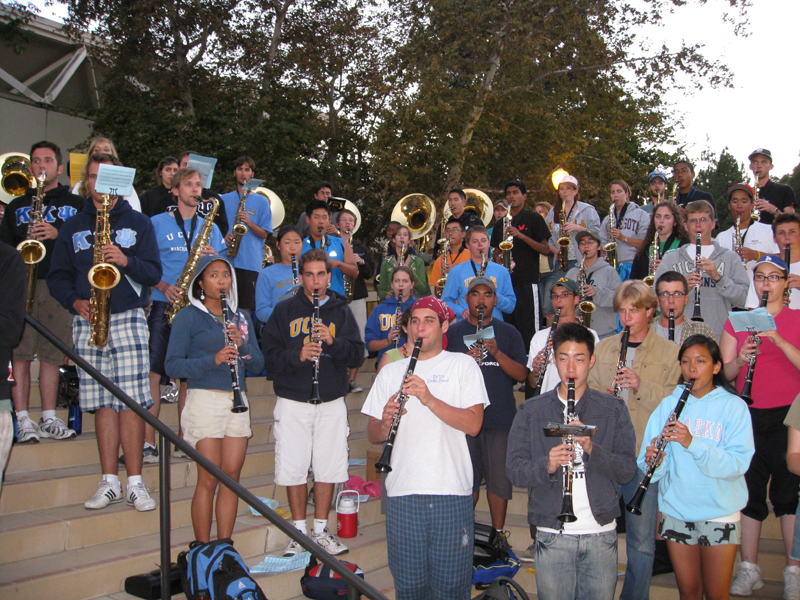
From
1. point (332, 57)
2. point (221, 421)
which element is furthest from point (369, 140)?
point (221, 421)

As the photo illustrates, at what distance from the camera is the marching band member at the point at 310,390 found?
479cm

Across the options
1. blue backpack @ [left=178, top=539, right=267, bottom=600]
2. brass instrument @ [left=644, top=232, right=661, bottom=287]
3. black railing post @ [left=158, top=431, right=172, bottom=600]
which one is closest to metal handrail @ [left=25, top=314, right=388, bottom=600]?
black railing post @ [left=158, top=431, right=172, bottom=600]

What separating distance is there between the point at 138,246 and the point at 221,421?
1440mm

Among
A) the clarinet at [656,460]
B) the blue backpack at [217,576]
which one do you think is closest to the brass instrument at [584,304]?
the clarinet at [656,460]

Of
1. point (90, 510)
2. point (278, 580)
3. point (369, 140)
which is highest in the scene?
point (369, 140)

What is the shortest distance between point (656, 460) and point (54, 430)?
4.23 meters

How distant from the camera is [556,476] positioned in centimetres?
351

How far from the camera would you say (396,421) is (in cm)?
381

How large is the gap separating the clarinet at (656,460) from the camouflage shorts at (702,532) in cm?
19

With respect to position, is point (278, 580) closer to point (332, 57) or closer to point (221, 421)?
point (221, 421)

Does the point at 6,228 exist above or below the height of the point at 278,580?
above

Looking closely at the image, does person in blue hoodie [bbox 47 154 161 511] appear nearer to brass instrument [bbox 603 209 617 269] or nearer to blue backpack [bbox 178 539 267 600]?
blue backpack [bbox 178 539 267 600]

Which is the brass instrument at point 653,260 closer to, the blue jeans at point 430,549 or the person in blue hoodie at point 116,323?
the blue jeans at point 430,549

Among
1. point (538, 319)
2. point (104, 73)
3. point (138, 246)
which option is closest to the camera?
point (138, 246)
